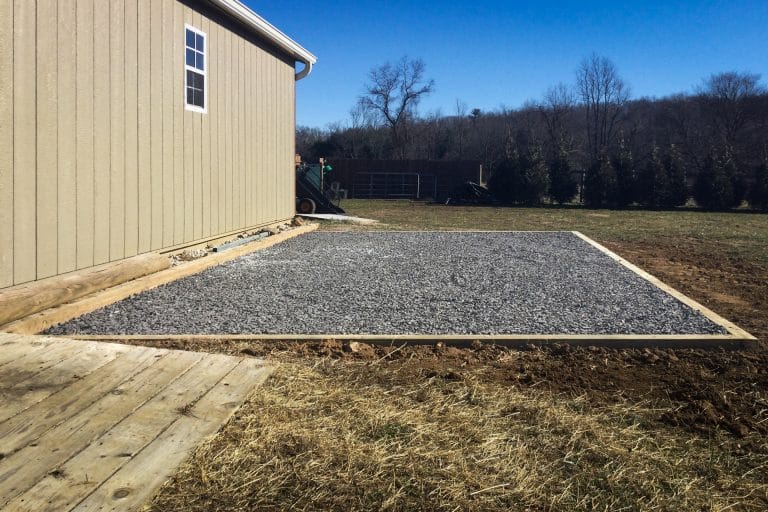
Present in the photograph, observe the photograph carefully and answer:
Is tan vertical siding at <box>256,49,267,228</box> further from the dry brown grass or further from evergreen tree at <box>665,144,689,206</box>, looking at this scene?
evergreen tree at <box>665,144,689,206</box>

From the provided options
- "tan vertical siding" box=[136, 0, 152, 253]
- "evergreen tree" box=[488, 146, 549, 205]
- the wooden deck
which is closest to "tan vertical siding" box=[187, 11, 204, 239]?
"tan vertical siding" box=[136, 0, 152, 253]

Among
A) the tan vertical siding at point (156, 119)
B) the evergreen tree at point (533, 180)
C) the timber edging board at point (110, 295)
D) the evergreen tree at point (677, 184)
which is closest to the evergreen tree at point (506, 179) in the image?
the evergreen tree at point (533, 180)

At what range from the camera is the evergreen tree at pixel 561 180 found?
23.7 meters

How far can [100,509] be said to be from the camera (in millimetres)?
1923

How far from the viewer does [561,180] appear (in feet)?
77.9

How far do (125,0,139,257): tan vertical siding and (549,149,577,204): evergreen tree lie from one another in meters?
19.8

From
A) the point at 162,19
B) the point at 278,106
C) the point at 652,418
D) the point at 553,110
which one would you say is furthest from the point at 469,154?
the point at 652,418

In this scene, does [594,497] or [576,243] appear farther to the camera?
[576,243]

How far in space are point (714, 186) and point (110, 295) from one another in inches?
872

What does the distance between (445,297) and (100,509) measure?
3938 mm

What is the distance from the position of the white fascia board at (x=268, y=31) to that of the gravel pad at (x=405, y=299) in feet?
10.4

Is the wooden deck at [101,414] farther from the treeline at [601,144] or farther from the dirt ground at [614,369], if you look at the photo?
the treeline at [601,144]

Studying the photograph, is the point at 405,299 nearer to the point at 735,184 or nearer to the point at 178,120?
the point at 178,120

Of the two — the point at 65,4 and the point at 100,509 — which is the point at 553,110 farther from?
the point at 100,509
